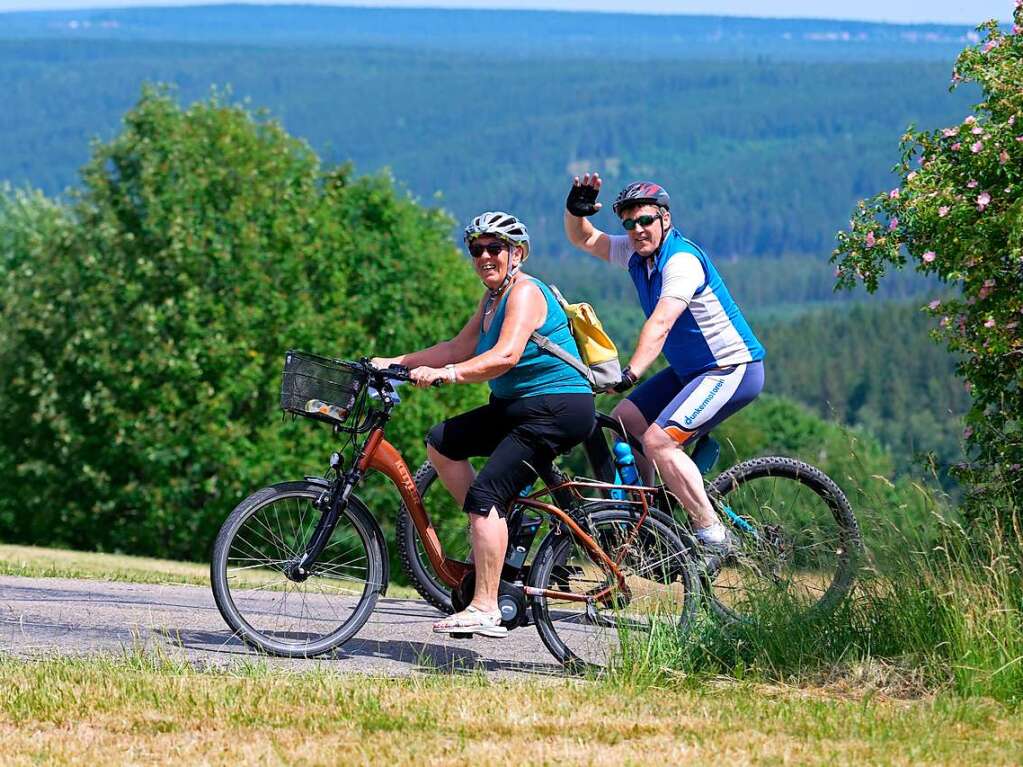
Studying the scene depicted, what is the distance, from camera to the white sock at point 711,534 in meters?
6.94

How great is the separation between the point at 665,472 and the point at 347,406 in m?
1.48

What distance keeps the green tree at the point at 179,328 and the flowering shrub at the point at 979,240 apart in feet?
89.6

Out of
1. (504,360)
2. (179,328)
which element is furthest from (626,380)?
(179,328)

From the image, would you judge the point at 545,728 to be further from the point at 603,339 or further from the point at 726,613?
the point at 603,339

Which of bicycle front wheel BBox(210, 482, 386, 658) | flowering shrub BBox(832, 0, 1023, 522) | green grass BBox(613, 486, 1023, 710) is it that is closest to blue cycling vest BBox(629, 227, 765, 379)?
green grass BBox(613, 486, 1023, 710)

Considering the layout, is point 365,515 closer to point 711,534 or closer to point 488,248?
point 488,248

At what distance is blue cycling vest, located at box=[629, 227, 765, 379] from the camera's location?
718cm

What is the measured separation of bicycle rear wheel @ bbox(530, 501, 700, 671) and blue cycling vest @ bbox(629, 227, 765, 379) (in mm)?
961

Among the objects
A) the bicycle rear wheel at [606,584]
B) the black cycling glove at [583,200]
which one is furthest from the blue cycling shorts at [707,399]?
the black cycling glove at [583,200]

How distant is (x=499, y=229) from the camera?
6383mm

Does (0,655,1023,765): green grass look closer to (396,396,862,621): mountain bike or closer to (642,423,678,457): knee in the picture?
(396,396,862,621): mountain bike

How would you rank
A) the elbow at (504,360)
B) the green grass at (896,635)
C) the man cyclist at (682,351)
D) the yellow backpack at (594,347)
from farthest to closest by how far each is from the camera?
1. the man cyclist at (682,351)
2. the yellow backpack at (594,347)
3. the elbow at (504,360)
4. the green grass at (896,635)

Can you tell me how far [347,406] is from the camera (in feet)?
21.6

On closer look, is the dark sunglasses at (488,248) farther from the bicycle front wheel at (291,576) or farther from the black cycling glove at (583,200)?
the black cycling glove at (583,200)
